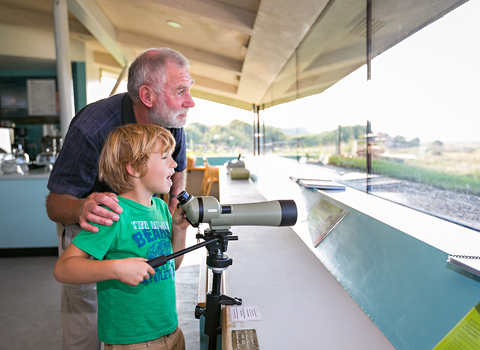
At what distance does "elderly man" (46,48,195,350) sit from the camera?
1305 mm

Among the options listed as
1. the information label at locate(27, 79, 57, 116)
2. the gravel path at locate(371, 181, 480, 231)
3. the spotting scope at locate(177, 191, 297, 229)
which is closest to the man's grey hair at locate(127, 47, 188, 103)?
the spotting scope at locate(177, 191, 297, 229)

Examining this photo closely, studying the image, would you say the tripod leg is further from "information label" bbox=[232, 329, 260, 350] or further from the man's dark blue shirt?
the man's dark blue shirt

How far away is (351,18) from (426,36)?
0.89 meters

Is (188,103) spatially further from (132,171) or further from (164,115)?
(132,171)

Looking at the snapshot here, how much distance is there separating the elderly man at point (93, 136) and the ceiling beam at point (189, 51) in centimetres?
488

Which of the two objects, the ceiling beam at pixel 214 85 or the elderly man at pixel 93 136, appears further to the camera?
the ceiling beam at pixel 214 85

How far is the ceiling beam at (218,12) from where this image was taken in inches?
144

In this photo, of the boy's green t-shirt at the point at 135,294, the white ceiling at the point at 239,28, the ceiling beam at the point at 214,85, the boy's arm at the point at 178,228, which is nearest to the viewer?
the boy's green t-shirt at the point at 135,294

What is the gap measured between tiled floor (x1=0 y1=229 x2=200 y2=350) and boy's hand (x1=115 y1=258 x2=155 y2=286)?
154 centimetres

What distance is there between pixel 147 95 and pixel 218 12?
8.91ft

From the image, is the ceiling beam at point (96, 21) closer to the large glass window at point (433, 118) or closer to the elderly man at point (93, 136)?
the elderly man at point (93, 136)

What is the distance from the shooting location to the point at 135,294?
3.54ft

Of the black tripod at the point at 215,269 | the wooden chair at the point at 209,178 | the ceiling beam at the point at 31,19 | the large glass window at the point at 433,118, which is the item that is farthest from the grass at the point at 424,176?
the ceiling beam at the point at 31,19

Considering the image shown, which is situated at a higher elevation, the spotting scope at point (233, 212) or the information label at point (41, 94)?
the information label at point (41, 94)
